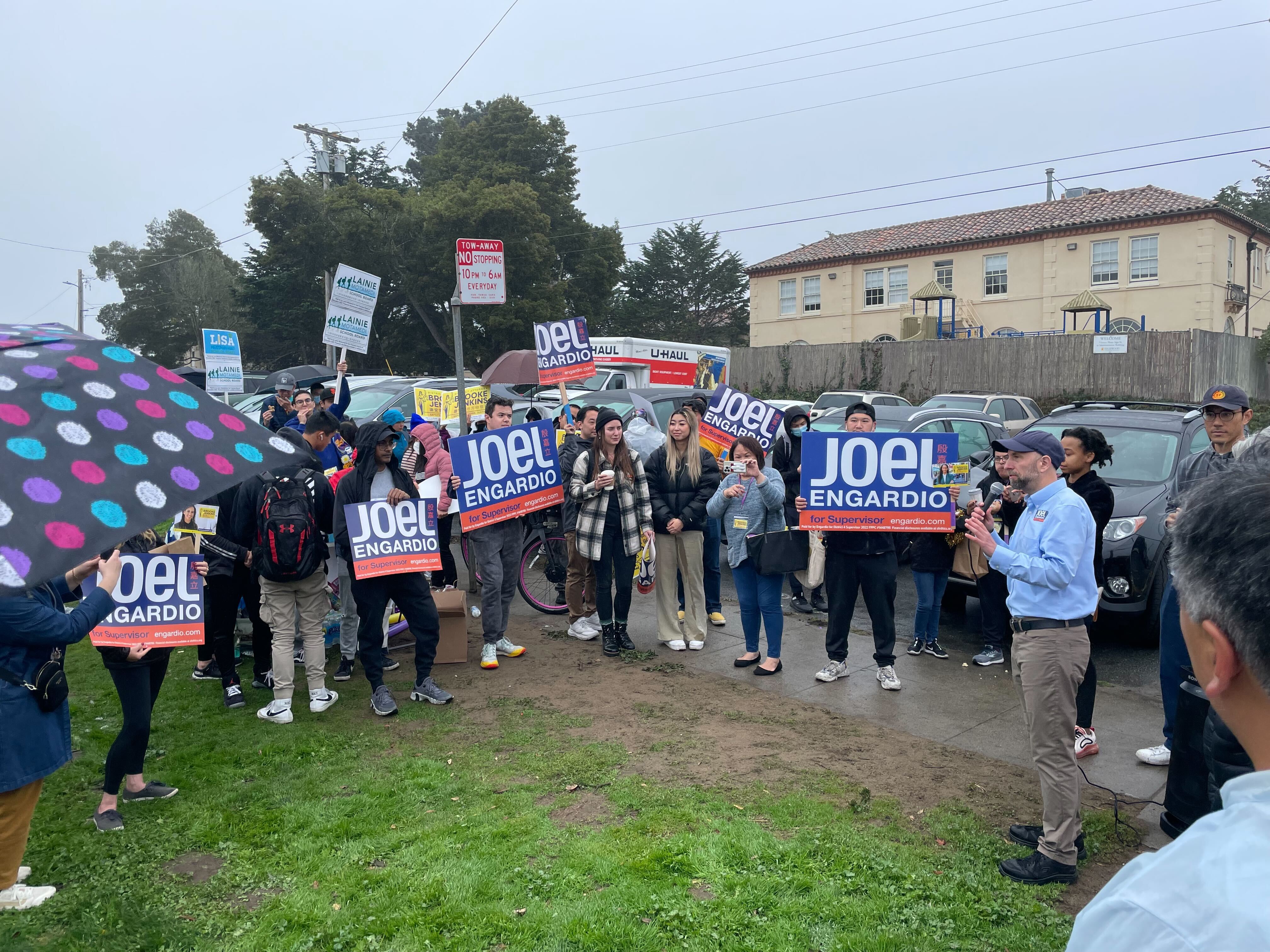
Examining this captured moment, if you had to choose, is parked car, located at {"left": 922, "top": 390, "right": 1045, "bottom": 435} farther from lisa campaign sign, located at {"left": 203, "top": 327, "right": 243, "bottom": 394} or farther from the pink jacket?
lisa campaign sign, located at {"left": 203, "top": 327, "right": 243, "bottom": 394}

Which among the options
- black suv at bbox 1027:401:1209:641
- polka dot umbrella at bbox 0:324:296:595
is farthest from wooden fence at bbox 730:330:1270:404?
polka dot umbrella at bbox 0:324:296:595

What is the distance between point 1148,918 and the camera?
0.98 m

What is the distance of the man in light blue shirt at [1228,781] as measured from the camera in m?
0.95

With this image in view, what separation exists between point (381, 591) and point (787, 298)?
128 feet

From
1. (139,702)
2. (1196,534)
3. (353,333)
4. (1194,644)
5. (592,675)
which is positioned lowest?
(592,675)

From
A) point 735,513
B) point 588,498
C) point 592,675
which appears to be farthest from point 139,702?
point 735,513

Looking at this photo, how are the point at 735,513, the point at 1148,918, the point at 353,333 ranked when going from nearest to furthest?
the point at 1148,918 < the point at 735,513 < the point at 353,333

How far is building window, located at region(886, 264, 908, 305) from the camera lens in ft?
128

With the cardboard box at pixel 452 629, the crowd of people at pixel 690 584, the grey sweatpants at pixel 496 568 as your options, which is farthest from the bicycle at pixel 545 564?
the cardboard box at pixel 452 629

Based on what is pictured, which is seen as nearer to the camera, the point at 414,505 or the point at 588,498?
the point at 414,505

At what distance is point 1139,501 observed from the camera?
7695 mm

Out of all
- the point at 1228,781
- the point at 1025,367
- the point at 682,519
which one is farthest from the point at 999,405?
the point at 1228,781

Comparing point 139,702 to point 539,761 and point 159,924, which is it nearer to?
point 159,924

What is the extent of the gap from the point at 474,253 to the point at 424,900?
728cm
